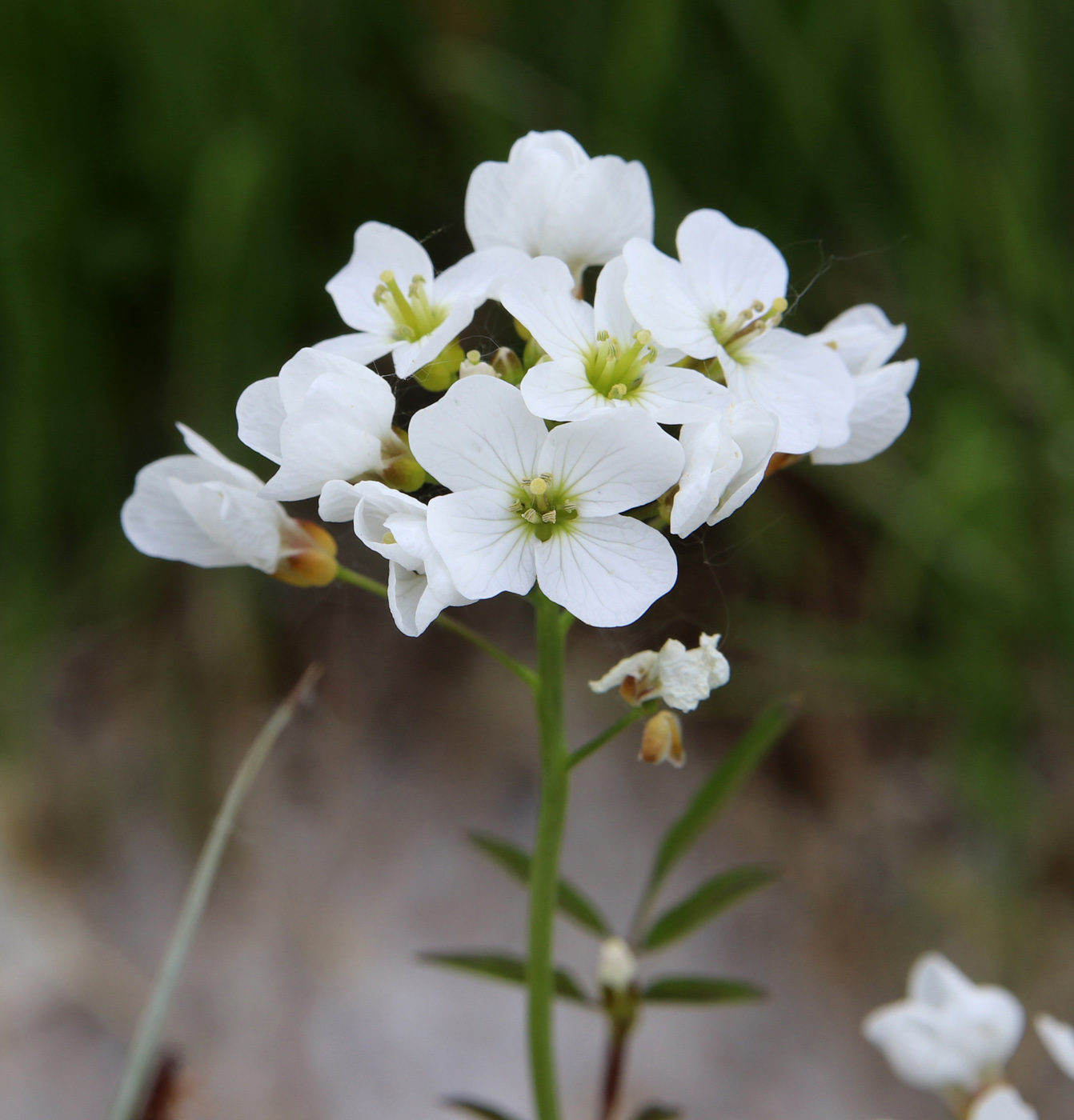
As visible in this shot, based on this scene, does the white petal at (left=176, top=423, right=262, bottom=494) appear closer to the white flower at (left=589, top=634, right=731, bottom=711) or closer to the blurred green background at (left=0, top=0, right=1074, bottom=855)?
the white flower at (left=589, top=634, right=731, bottom=711)

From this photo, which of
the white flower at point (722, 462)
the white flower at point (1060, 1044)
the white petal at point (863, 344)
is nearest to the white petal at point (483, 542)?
the white flower at point (722, 462)

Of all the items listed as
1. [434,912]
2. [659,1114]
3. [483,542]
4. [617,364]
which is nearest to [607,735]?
[483,542]

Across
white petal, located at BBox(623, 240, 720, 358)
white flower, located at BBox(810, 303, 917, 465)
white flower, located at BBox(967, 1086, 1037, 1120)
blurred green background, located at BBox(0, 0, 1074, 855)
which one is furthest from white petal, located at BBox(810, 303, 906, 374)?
blurred green background, located at BBox(0, 0, 1074, 855)

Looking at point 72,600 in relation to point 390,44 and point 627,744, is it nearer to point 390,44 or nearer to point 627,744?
point 627,744

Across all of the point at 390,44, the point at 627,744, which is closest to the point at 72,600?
the point at 627,744

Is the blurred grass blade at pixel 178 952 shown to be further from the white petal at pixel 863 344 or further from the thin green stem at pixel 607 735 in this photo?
the white petal at pixel 863 344

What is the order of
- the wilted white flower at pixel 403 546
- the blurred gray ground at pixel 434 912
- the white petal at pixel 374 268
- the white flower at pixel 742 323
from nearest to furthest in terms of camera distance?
the wilted white flower at pixel 403 546 → the white flower at pixel 742 323 → the white petal at pixel 374 268 → the blurred gray ground at pixel 434 912
